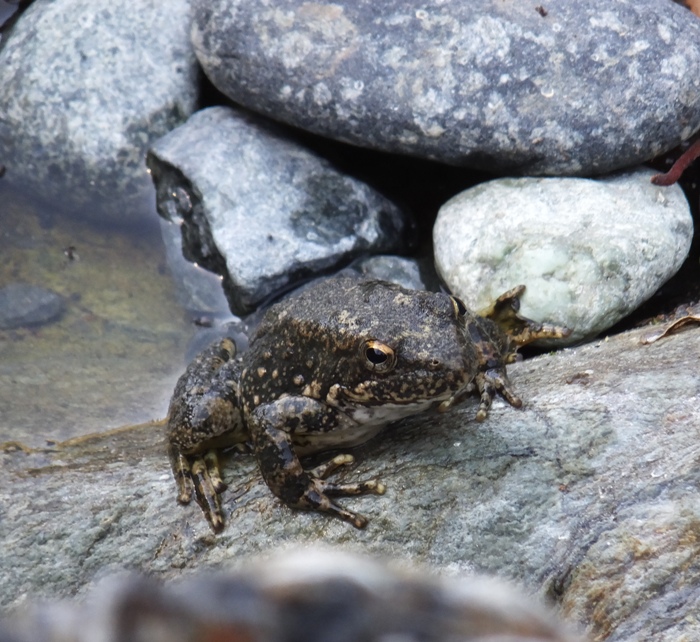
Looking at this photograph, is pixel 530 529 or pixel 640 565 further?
pixel 530 529

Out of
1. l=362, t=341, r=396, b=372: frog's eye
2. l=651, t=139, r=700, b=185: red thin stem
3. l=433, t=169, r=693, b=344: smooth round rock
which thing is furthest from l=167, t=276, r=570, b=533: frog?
l=651, t=139, r=700, b=185: red thin stem

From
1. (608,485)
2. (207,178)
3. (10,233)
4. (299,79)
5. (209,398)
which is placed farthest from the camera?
(10,233)

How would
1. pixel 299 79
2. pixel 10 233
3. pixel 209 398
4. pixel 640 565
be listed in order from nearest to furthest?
1. pixel 640 565
2. pixel 209 398
3. pixel 299 79
4. pixel 10 233

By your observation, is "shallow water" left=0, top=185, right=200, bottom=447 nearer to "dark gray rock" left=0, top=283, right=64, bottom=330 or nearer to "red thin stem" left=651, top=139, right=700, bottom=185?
"dark gray rock" left=0, top=283, right=64, bottom=330

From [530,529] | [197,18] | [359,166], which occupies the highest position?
[197,18]

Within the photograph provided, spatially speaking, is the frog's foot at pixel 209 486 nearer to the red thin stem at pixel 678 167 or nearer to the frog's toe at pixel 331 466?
the frog's toe at pixel 331 466

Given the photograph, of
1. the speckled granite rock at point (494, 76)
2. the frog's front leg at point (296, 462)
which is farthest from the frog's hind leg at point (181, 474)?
the speckled granite rock at point (494, 76)

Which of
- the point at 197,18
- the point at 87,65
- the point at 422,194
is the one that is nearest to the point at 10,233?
the point at 87,65

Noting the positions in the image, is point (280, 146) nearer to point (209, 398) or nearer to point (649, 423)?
point (209, 398)
